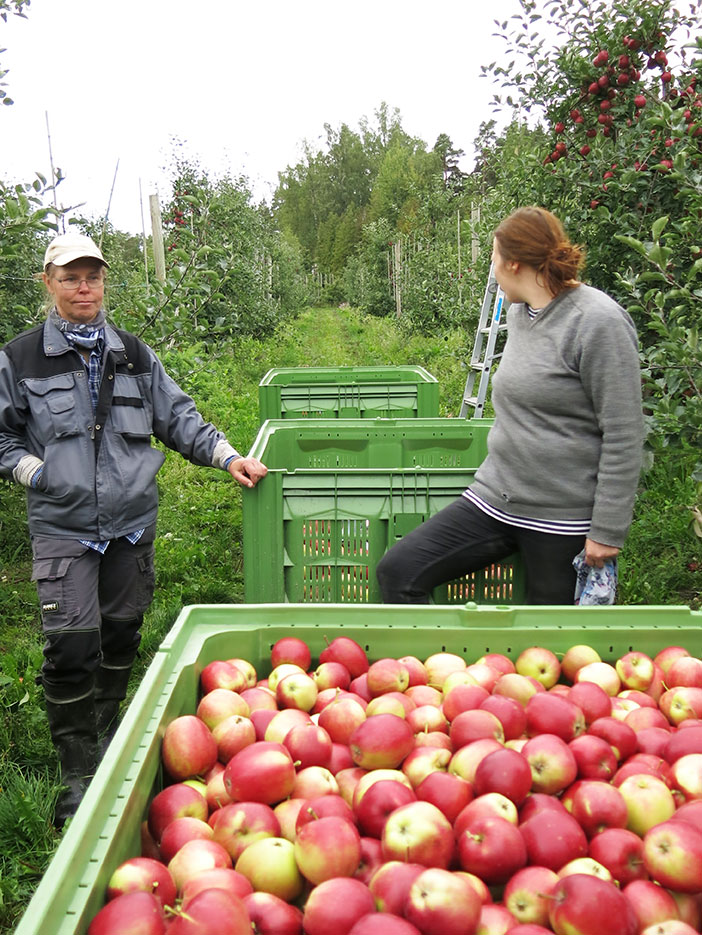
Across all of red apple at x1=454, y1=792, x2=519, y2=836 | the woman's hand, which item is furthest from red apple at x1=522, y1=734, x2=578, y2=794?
the woman's hand

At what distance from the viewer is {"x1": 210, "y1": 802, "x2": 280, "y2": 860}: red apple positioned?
1339mm

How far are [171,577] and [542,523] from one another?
2793mm

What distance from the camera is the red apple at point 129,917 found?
104 cm

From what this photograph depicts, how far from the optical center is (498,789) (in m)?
1.36

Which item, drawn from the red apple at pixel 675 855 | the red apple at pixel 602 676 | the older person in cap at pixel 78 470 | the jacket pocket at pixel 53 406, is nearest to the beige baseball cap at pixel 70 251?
the older person in cap at pixel 78 470

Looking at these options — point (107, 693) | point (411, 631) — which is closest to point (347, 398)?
point (107, 693)

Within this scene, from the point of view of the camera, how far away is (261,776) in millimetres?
1422

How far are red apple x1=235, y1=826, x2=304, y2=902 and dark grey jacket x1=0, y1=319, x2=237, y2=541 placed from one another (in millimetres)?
1575

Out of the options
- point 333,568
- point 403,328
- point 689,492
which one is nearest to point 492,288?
point 689,492

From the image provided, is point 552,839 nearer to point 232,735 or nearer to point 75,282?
point 232,735

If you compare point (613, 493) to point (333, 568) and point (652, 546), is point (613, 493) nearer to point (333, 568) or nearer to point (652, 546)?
point (333, 568)

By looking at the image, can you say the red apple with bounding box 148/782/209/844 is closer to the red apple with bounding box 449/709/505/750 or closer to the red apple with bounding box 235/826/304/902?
the red apple with bounding box 235/826/304/902

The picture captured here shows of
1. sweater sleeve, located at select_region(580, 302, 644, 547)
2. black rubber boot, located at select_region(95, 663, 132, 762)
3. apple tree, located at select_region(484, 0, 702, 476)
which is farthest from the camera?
apple tree, located at select_region(484, 0, 702, 476)

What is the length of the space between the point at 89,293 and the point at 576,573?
5.76ft
